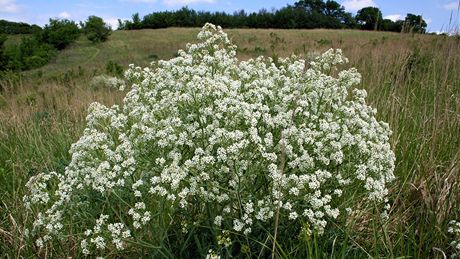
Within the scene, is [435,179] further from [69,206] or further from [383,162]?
[69,206]

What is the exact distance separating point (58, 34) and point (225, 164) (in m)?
42.3

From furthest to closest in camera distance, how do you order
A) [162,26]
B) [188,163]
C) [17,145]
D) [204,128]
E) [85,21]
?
[162,26] → [85,21] → [17,145] → [204,128] → [188,163]

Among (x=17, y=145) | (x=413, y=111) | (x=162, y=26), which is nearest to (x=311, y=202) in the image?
(x=413, y=111)

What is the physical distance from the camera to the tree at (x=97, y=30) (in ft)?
145

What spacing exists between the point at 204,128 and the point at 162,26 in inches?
2674

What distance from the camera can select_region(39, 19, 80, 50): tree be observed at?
136 ft

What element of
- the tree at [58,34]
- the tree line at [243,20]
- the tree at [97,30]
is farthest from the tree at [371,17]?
the tree at [58,34]

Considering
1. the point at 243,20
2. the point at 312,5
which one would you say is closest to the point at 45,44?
the point at 243,20

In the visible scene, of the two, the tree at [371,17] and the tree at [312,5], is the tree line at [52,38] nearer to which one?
the tree at [371,17]

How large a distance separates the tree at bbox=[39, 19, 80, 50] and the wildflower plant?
4109 cm

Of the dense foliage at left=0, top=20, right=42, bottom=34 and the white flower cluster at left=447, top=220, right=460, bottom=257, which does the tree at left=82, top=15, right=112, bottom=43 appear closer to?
the dense foliage at left=0, top=20, right=42, bottom=34

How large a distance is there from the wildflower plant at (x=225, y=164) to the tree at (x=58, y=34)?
41.1 m

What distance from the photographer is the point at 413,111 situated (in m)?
6.21

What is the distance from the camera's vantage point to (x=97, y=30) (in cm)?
4444
